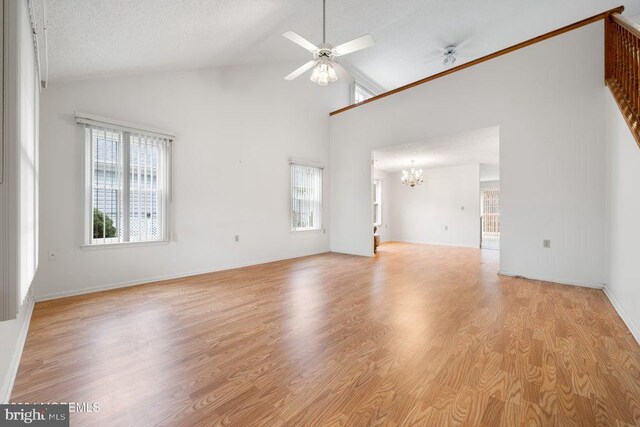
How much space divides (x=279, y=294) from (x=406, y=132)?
13.6 ft

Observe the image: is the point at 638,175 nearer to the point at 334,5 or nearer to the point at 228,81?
the point at 334,5

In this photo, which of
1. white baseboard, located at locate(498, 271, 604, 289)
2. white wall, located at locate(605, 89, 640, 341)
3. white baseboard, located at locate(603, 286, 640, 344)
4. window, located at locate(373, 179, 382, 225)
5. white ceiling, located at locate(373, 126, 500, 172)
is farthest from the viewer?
window, located at locate(373, 179, 382, 225)

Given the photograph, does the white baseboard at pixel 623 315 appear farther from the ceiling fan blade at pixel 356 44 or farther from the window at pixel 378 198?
the window at pixel 378 198

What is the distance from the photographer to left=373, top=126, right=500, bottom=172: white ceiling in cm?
501

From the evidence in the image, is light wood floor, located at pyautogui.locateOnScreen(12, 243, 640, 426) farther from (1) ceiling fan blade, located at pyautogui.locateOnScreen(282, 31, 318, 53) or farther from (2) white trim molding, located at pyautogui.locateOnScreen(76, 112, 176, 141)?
(1) ceiling fan blade, located at pyautogui.locateOnScreen(282, 31, 318, 53)

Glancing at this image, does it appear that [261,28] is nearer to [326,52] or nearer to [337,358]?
[326,52]

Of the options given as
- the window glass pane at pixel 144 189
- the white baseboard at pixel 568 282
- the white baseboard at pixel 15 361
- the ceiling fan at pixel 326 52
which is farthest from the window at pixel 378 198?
the white baseboard at pixel 15 361

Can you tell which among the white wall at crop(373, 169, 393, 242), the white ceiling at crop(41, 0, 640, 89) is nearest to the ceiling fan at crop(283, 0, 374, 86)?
the white ceiling at crop(41, 0, 640, 89)

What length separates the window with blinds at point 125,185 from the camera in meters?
3.51

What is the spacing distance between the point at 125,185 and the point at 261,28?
305 centimetres

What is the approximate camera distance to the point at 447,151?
616cm

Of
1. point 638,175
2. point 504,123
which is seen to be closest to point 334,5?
point 504,123

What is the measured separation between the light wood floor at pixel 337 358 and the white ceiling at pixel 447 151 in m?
2.93

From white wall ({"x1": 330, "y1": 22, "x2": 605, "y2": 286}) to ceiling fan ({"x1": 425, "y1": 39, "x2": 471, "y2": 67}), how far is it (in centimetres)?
216
